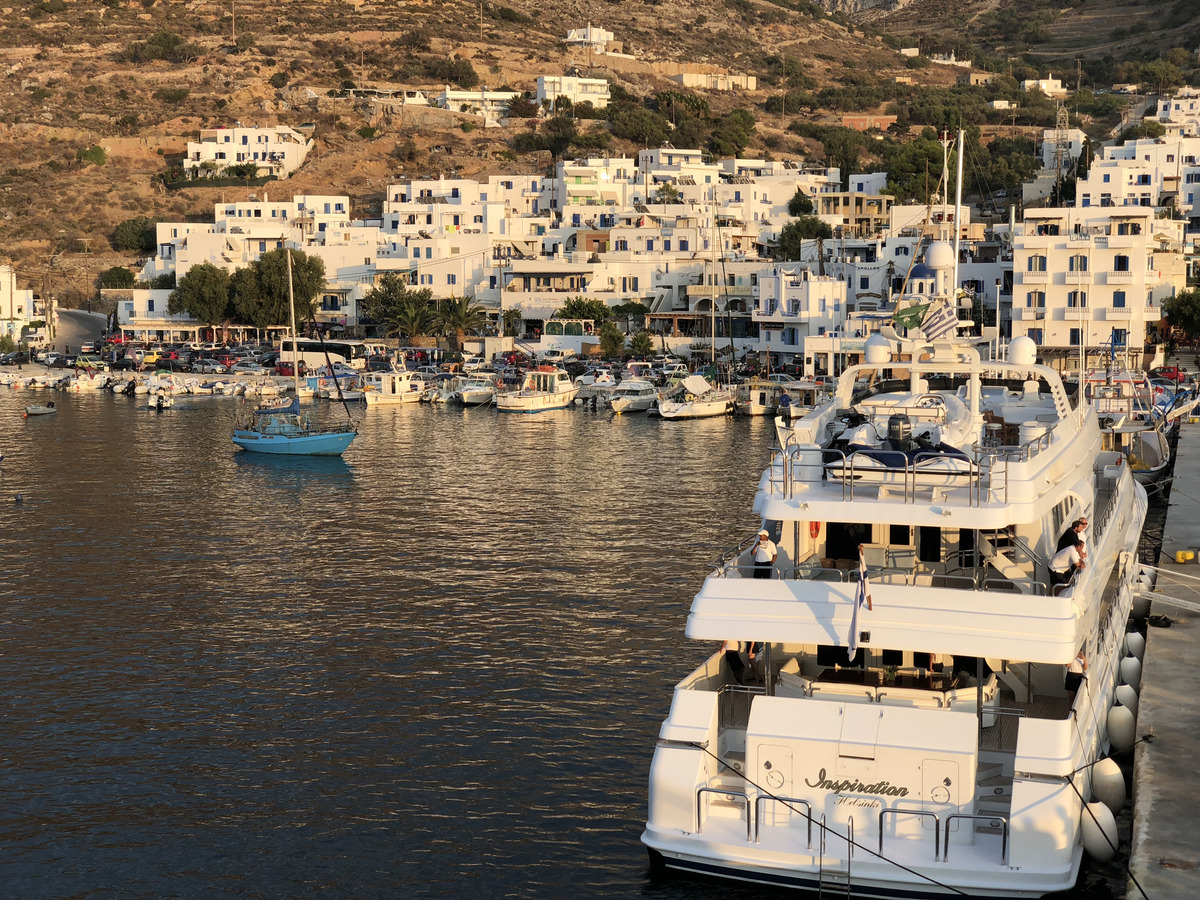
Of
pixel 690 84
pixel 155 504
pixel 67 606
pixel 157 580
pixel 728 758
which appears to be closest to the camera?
pixel 728 758

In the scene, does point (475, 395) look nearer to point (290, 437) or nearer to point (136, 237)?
point (290, 437)

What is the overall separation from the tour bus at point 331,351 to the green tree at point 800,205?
136 feet

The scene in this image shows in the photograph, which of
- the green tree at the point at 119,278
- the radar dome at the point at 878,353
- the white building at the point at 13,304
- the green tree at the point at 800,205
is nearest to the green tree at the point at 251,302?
the green tree at the point at 119,278

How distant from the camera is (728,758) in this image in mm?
16938

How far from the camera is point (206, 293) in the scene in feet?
362

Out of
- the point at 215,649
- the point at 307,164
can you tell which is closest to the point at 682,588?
the point at 215,649

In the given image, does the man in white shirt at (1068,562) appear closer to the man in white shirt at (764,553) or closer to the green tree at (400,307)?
the man in white shirt at (764,553)

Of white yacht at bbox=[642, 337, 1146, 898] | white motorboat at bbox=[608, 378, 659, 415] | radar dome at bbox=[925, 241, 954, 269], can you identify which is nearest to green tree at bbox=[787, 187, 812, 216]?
white motorboat at bbox=[608, 378, 659, 415]

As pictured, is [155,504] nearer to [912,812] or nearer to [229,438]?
[229,438]

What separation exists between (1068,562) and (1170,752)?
3.12 metres

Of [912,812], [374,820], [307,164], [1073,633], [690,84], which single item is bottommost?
[374,820]

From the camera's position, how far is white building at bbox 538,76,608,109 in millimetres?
166500

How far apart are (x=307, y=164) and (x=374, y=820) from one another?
14130 centimetres

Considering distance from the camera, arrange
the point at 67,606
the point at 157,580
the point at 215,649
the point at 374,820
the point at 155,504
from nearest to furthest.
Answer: the point at 374,820 → the point at 215,649 → the point at 67,606 → the point at 157,580 → the point at 155,504
